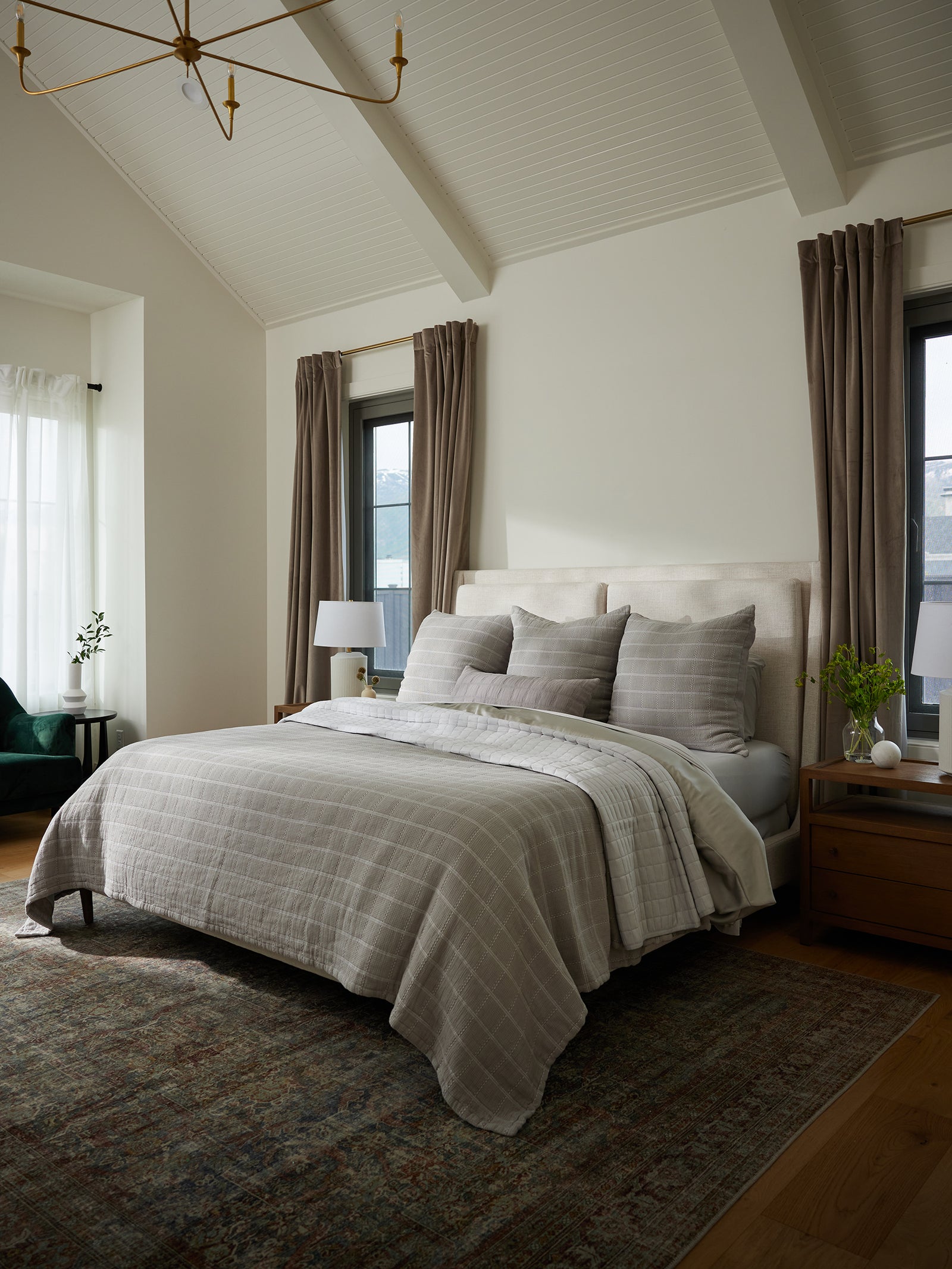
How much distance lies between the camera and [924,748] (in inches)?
139

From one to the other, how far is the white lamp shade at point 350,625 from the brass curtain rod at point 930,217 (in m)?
2.76

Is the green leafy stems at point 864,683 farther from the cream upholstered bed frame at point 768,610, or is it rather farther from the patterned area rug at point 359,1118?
the patterned area rug at point 359,1118

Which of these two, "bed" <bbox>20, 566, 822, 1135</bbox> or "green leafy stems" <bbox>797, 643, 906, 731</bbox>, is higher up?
"green leafy stems" <bbox>797, 643, 906, 731</bbox>

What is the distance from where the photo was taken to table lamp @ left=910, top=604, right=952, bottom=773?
2.88 metres

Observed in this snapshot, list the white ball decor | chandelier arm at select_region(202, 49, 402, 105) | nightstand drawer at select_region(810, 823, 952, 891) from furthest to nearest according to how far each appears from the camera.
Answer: the white ball decor < nightstand drawer at select_region(810, 823, 952, 891) < chandelier arm at select_region(202, 49, 402, 105)

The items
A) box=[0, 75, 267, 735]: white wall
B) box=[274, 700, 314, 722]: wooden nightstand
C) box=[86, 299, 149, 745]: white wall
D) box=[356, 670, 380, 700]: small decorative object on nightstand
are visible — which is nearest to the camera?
box=[356, 670, 380, 700]: small decorative object on nightstand

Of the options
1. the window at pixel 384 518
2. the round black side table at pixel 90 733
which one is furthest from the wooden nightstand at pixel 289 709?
the round black side table at pixel 90 733

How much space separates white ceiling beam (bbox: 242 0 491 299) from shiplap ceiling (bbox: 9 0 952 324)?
2.0 inches

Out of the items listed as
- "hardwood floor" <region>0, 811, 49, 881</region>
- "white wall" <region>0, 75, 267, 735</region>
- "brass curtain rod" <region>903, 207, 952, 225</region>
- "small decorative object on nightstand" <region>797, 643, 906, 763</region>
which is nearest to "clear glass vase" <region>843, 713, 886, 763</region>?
"small decorative object on nightstand" <region>797, 643, 906, 763</region>

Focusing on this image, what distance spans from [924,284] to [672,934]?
8.15ft

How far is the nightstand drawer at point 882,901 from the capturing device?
284 centimetres

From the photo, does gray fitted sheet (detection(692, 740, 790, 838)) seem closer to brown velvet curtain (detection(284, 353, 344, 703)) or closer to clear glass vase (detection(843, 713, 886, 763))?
clear glass vase (detection(843, 713, 886, 763))

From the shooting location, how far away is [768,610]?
12.2ft

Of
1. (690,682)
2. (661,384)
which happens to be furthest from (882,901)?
(661,384)
